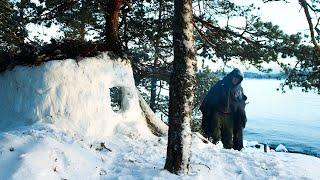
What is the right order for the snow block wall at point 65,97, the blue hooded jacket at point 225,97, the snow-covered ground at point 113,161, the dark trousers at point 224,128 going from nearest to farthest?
the snow-covered ground at point 113,161, the snow block wall at point 65,97, the blue hooded jacket at point 225,97, the dark trousers at point 224,128

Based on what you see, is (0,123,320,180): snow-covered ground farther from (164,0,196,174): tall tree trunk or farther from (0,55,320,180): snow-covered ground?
(164,0,196,174): tall tree trunk

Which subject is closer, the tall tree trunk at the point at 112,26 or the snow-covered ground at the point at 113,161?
the snow-covered ground at the point at 113,161

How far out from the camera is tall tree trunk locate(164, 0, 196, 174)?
18.1ft

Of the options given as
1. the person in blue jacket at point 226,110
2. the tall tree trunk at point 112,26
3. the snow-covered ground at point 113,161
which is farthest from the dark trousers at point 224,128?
the tall tree trunk at point 112,26

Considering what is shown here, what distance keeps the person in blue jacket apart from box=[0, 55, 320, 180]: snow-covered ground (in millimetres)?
1110

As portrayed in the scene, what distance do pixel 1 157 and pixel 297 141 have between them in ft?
108

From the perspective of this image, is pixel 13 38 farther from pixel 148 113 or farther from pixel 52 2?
pixel 148 113

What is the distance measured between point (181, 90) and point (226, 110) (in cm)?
294

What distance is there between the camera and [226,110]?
823cm

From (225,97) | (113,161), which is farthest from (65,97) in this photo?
(225,97)

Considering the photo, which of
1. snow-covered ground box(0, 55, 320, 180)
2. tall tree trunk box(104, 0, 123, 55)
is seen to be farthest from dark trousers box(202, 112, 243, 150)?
tall tree trunk box(104, 0, 123, 55)

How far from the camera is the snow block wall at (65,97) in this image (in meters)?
7.02

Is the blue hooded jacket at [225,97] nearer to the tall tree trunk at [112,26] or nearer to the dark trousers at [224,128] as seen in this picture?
the dark trousers at [224,128]

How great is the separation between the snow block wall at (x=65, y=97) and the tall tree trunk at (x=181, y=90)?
199 centimetres
